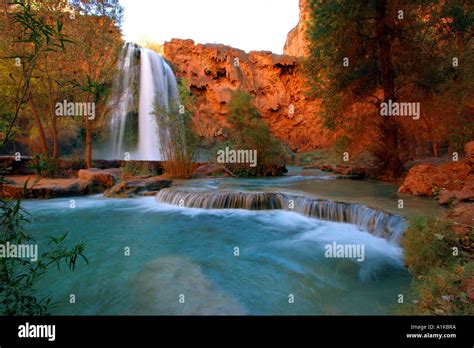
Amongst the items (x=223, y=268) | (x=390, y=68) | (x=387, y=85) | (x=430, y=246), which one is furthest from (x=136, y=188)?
(x=390, y=68)

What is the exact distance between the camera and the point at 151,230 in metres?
7.48

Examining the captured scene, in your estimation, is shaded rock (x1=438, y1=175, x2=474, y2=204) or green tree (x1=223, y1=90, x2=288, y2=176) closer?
shaded rock (x1=438, y1=175, x2=474, y2=204)

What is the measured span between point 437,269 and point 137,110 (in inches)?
1072

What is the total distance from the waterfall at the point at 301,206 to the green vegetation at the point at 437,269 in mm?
1326

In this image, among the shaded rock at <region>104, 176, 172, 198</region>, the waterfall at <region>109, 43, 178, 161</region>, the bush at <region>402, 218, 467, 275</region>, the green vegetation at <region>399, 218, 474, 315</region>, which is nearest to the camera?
the green vegetation at <region>399, 218, 474, 315</region>

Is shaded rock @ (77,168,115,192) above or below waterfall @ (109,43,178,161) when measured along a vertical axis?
below

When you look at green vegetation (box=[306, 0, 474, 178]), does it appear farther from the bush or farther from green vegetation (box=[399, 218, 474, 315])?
green vegetation (box=[399, 218, 474, 315])

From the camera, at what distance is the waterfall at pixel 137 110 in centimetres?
2556

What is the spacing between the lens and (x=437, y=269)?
11.7ft

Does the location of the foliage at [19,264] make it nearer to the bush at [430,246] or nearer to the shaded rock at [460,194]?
the bush at [430,246]

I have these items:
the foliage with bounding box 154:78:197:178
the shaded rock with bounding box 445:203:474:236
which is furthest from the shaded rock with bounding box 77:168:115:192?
the shaded rock with bounding box 445:203:474:236

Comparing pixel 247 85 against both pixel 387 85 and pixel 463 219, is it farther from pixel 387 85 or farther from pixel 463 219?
pixel 463 219

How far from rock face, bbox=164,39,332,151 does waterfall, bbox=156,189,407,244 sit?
83.5ft

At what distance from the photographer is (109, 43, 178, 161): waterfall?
2556 centimetres
